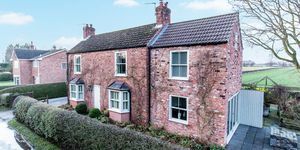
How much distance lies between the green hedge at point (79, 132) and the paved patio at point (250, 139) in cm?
556

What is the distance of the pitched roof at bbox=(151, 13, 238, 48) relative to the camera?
9255 mm

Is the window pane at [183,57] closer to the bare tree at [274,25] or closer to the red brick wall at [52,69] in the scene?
the bare tree at [274,25]

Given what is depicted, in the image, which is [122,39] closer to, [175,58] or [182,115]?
[175,58]

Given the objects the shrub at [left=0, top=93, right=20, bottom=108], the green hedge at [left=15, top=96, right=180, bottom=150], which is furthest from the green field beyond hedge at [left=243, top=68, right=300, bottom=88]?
the shrub at [left=0, top=93, right=20, bottom=108]

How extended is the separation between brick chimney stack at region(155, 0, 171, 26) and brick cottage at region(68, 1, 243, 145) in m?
0.07

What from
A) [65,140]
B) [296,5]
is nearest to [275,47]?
[296,5]

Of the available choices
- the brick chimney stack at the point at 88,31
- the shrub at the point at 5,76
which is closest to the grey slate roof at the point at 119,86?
the brick chimney stack at the point at 88,31

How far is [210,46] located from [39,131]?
36.2 ft

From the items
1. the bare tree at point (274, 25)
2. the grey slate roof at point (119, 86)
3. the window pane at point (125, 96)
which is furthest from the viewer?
the bare tree at point (274, 25)

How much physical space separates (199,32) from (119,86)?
Result: 22.1ft

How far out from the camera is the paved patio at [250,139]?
9.05m

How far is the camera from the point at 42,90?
24281mm

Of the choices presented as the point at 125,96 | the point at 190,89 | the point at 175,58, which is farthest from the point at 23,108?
the point at 190,89

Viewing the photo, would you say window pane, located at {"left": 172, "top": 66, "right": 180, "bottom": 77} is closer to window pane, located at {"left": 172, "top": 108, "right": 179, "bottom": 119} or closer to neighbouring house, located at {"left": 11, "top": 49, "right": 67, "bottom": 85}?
window pane, located at {"left": 172, "top": 108, "right": 179, "bottom": 119}
